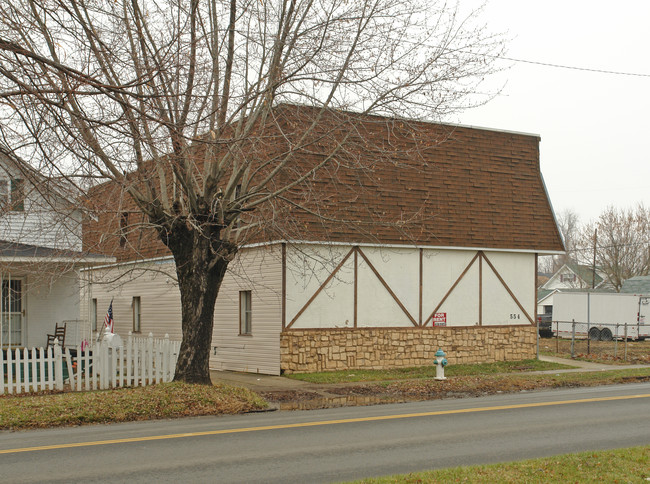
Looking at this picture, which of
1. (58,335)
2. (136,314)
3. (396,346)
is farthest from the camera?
(136,314)

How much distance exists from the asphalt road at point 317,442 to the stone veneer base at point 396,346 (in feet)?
22.0

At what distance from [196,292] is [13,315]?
30.3 ft

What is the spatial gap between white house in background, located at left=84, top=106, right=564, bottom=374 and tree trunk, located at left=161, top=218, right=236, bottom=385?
171 inches

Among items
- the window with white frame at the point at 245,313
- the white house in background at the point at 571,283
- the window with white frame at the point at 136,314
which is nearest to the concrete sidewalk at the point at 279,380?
the window with white frame at the point at 245,313

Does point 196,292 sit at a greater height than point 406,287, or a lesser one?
greater

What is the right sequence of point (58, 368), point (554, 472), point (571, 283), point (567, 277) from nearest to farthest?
point (554, 472)
point (58, 368)
point (571, 283)
point (567, 277)

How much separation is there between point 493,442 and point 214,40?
28.7 ft

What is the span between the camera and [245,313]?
74.7 ft

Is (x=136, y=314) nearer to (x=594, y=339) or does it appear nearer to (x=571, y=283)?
(x=594, y=339)

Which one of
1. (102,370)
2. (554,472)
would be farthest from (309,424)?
(102,370)

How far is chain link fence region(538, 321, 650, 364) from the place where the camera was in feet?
101

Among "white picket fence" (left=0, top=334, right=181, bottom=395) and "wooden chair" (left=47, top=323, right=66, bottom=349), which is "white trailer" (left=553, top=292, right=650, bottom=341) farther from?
"white picket fence" (left=0, top=334, right=181, bottom=395)

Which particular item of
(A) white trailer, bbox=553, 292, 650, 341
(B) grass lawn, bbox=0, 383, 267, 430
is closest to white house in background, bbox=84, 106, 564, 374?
(B) grass lawn, bbox=0, 383, 267, 430

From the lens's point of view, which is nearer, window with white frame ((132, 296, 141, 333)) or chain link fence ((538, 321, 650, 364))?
window with white frame ((132, 296, 141, 333))
